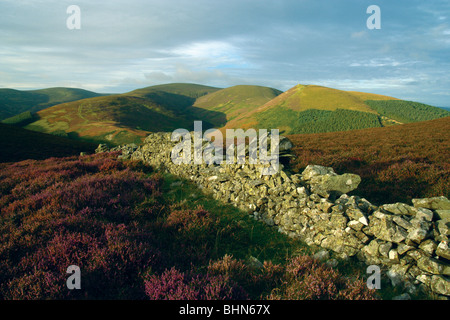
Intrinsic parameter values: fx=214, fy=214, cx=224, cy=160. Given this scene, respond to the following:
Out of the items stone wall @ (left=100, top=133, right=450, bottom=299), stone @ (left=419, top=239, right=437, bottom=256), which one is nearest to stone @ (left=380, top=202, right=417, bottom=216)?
stone wall @ (left=100, top=133, right=450, bottom=299)

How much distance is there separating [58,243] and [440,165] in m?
15.1

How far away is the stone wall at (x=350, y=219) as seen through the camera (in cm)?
415

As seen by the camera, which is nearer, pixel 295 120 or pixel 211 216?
pixel 211 216

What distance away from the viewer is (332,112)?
330ft

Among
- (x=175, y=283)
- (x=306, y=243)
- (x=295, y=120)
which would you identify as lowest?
(x=306, y=243)

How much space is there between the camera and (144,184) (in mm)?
9352

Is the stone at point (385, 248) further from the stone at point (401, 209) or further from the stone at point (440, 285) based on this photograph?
the stone at point (401, 209)

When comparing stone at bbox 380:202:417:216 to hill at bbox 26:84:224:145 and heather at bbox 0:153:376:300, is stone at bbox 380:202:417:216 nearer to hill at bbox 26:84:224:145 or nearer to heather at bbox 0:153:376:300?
heather at bbox 0:153:376:300

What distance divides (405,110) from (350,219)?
13030cm

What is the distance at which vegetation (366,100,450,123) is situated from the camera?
96.5 m

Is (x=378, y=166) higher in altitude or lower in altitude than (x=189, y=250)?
higher

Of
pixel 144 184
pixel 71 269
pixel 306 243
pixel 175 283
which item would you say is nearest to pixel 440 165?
pixel 306 243
